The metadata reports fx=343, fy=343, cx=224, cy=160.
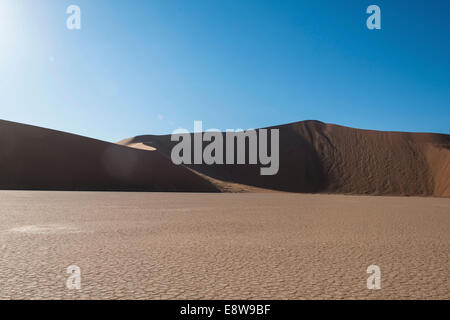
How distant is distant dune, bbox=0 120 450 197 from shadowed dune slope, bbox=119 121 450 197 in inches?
7.3

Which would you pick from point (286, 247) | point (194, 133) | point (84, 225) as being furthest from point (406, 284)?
point (194, 133)

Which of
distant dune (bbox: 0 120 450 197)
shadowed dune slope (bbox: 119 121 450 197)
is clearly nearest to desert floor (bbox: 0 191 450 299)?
distant dune (bbox: 0 120 450 197)

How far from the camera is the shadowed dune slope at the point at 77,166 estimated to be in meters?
43.7

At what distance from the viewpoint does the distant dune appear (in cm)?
4569

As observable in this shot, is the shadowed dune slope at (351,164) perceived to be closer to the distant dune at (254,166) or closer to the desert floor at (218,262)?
the distant dune at (254,166)

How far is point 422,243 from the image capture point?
831 cm

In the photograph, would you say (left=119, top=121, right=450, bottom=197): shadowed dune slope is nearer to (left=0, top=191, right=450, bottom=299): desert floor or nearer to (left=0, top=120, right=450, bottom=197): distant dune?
(left=0, top=120, right=450, bottom=197): distant dune

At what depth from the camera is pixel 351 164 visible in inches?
2955

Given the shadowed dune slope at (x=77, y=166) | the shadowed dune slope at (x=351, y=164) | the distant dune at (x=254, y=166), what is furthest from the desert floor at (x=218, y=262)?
the shadowed dune slope at (x=351, y=164)

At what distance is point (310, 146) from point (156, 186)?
1675 inches

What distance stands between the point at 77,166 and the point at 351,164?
2182 inches

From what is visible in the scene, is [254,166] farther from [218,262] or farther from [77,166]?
[218,262]

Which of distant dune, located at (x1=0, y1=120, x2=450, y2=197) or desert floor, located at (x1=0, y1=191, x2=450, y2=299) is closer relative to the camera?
desert floor, located at (x1=0, y1=191, x2=450, y2=299)
